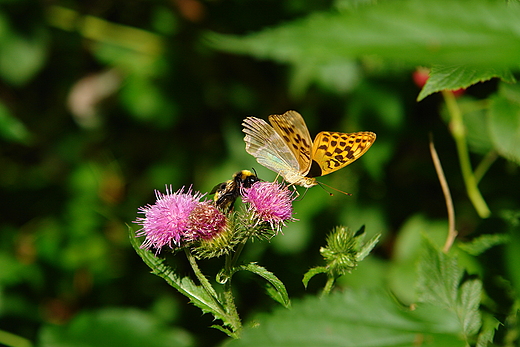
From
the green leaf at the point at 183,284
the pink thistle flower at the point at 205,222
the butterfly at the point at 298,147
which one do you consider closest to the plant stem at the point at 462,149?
the butterfly at the point at 298,147

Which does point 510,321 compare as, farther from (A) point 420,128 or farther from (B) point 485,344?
(A) point 420,128

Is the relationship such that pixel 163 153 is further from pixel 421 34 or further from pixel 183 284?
pixel 421 34

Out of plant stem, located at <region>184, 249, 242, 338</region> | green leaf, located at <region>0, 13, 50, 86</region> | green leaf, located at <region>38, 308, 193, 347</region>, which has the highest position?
green leaf, located at <region>0, 13, 50, 86</region>

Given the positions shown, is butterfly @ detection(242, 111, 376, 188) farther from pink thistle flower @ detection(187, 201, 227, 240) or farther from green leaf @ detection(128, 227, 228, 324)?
green leaf @ detection(128, 227, 228, 324)

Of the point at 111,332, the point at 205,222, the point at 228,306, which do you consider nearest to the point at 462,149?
the point at 205,222

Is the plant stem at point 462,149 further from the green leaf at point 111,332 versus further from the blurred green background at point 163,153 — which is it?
the green leaf at point 111,332

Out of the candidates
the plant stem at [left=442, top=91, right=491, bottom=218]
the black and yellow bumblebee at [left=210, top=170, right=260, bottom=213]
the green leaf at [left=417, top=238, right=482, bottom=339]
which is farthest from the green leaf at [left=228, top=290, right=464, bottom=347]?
the plant stem at [left=442, top=91, right=491, bottom=218]
